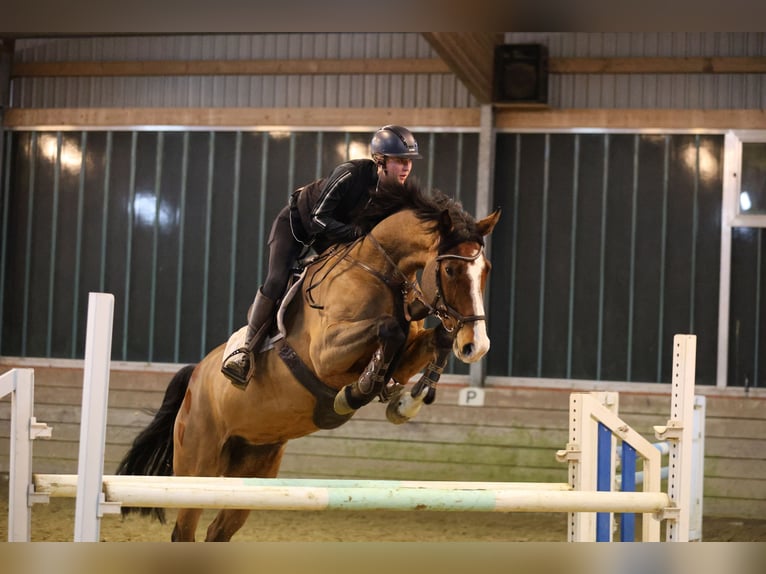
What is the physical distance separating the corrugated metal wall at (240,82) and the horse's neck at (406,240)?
4.25m

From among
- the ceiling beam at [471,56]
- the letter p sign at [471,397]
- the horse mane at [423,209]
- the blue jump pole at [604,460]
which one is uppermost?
the ceiling beam at [471,56]

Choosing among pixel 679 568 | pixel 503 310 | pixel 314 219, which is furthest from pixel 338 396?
pixel 503 310

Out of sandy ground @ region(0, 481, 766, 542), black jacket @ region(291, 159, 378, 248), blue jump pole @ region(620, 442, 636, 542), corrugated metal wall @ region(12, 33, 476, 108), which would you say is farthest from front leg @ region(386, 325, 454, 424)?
corrugated metal wall @ region(12, 33, 476, 108)

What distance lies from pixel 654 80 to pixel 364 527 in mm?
3971

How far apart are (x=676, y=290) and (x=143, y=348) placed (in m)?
4.29

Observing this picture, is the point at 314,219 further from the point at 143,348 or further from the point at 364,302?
the point at 143,348

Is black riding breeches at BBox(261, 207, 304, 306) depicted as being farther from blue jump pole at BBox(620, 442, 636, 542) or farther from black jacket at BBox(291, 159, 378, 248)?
blue jump pole at BBox(620, 442, 636, 542)

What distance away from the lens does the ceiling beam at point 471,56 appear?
592cm

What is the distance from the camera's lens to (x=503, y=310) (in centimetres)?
716

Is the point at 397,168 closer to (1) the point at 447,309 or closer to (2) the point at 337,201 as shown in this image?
(2) the point at 337,201

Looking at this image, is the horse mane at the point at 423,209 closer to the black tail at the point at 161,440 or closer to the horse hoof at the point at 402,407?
the horse hoof at the point at 402,407

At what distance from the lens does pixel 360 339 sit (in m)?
3.07

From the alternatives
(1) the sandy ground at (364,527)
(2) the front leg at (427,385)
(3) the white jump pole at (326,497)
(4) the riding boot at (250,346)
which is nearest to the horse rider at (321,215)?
(4) the riding boot at (250,346)

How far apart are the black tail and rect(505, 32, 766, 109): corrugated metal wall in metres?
4.19
